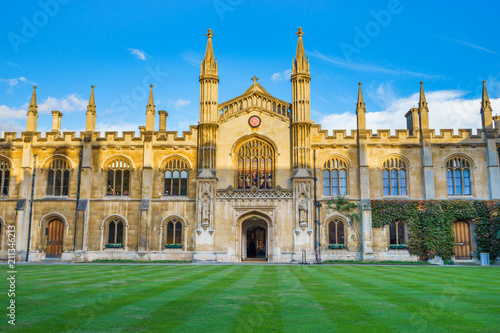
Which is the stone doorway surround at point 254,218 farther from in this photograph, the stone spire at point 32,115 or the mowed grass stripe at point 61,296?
the mowed grass stripe at point 61,296

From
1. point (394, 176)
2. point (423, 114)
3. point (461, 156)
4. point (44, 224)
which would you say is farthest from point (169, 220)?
point (461, 156)

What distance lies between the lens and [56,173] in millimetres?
36562

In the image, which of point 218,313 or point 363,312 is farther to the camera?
point 363,312

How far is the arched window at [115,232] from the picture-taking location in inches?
1387

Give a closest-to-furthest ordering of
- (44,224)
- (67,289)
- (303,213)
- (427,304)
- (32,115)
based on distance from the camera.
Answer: (427,304), (67,289), (303,213), (44,224), (32,115)

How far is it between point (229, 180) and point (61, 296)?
78.3 feet

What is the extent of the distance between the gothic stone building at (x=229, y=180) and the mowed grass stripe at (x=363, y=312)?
21247mm

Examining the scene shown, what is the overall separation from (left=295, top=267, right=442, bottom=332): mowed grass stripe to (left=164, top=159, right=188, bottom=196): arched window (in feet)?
77.7

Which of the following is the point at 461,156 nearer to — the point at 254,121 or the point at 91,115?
the point at 254,121

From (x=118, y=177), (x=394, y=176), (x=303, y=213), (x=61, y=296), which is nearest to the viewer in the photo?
(x=61, y=296)

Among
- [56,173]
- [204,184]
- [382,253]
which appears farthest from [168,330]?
[56,173]

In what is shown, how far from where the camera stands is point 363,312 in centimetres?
965

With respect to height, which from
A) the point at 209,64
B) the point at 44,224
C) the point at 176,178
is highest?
the point at 209,64

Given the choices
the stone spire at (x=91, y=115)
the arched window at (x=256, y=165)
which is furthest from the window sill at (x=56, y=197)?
the arched window at (x=256, y=165)
